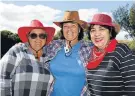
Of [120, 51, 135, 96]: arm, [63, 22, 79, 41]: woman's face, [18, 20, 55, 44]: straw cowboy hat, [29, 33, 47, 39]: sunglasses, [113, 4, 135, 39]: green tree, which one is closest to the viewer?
[120, 51, 135, 96]: arm

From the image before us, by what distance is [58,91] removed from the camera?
657cm

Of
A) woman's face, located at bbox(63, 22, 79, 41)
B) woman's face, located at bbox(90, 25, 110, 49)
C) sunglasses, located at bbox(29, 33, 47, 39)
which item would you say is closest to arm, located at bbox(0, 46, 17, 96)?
sunglasses, located at bbox(29, 33, 47, 39)

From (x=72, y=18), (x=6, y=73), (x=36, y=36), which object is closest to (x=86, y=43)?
(x=72, y=18)

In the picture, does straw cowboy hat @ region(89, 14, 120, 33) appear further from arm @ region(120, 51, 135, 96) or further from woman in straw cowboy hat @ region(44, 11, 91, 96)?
arm @ region(120, 51, 135, 96)

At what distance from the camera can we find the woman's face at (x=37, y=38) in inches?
258

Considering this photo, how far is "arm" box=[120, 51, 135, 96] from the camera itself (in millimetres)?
5809

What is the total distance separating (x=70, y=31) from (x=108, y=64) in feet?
4.40

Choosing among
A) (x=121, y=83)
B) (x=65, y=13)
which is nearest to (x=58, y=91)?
(x=121, y=83)

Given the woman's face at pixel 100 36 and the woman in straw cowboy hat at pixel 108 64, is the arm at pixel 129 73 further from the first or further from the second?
the woman's face at pixel 100 36

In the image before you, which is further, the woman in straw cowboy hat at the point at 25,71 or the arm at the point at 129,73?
the woman in straw cowboy hat at the point at 25,71

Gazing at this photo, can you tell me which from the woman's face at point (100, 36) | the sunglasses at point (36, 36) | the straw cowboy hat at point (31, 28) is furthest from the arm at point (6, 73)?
the woman's face at point (100, 36)

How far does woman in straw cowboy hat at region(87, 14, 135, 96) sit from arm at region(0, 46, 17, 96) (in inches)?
51.3

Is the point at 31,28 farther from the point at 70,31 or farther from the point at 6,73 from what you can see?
the point at 6,73

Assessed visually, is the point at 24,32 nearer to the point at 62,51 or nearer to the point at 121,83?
the point at 62,51
